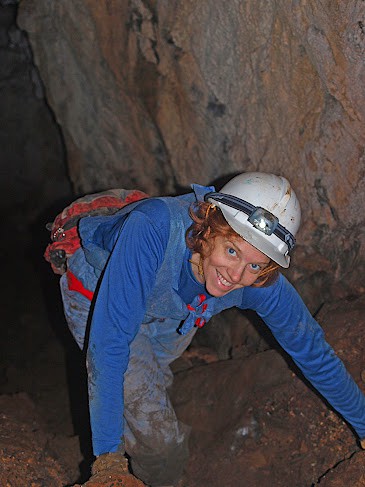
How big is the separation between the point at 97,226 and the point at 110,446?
36.3 inches

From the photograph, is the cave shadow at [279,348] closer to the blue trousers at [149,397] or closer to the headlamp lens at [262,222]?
the blue trousers at [149,397]

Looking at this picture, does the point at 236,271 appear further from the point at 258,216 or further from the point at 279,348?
the point at 279,348

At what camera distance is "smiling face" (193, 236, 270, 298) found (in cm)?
226

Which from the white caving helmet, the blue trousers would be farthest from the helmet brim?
the blue trousers

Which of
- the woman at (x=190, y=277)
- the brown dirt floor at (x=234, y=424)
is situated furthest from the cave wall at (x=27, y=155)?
the woman at (x=190, y=277)

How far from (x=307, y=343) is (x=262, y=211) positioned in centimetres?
73

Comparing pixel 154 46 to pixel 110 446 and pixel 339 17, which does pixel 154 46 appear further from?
pixel 110 446

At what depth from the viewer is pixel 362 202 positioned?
3521 millimetres

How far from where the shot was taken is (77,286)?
2873 millimetres

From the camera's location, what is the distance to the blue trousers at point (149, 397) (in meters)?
2.97

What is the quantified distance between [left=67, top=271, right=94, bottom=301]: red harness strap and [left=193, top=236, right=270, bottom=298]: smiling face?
74 cm

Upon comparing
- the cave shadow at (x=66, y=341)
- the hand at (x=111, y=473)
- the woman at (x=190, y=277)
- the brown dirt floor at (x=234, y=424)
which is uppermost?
the woman at (x=190, y=277)

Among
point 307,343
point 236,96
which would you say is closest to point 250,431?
point 307,343

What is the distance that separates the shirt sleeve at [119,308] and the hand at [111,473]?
0.04m
